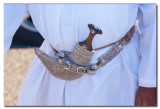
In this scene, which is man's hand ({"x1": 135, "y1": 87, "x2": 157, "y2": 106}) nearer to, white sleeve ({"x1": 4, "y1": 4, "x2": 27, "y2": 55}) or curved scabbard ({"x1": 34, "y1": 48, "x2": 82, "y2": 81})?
curved scabbard ({"x1": 34, "y1": 48, "x2": 82, "y2": 81})

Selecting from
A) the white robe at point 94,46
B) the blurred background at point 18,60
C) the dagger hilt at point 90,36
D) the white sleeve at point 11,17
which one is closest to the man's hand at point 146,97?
the white robe at point 94,46

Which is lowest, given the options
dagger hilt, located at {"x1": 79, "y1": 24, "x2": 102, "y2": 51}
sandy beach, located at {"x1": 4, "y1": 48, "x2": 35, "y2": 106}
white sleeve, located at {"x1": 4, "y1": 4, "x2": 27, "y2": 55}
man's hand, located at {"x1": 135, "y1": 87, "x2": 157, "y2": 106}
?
sandy beach, located at {"x1": 4, "y1": 48, "x2": 35, "y2": 106}

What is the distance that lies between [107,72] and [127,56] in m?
0.13

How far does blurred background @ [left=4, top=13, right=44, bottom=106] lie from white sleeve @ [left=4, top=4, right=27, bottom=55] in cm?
128

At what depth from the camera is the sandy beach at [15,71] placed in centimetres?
255

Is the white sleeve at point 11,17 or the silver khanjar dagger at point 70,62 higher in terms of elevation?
the white sleeve at point 11,17

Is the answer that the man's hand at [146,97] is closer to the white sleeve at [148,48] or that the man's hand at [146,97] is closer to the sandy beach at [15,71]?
the white sleeve at [148,48]

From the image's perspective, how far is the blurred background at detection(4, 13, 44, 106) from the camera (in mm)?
2604

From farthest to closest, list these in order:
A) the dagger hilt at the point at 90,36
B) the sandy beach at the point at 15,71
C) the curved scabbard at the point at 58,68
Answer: the sandy beach at the point at 15,71, the curved scabbard at the point at 58,68, the dagger hilt at the point at 90,36

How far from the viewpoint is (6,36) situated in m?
1.24

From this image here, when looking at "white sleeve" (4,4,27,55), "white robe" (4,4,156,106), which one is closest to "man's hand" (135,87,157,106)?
"white robe" (4,4,156,106)

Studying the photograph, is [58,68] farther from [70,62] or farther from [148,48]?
[148,48]

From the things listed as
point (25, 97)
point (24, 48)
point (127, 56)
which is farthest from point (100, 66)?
point (24, 48)

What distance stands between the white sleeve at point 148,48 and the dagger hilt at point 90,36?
0.28m
